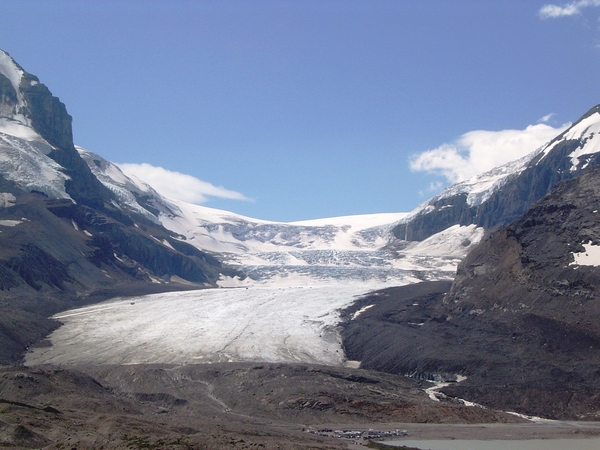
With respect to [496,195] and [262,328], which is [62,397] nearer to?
[262,328]

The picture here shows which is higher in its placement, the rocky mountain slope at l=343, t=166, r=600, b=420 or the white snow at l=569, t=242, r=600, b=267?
the white snow at l=569, t=242, r=600, b=267

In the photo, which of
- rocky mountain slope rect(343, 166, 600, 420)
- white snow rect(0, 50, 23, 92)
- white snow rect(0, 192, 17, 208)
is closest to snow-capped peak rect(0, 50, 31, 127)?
white snow rect(0, 50, 23, 92)

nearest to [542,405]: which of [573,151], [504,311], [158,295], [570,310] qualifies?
[570,310]

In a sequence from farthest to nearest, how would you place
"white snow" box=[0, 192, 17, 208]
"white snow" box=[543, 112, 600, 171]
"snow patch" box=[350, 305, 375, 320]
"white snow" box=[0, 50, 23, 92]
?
"white snow" box=[0, 50, 23, 92], "white snow" box=[543, 112, 600, 171], "white snow" box=[0, 192, 17, 208], "snow patch" box=[350, 305, 375, 320]

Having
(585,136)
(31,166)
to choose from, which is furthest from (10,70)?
(585,136)

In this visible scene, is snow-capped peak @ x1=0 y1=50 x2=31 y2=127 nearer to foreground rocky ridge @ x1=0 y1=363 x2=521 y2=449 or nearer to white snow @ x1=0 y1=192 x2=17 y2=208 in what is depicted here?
white snow @ x1=0 y1=192 x2=17 y2=208

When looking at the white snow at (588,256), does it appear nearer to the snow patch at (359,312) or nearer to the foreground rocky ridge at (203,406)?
the foreground rocky ridge at (203,406)
